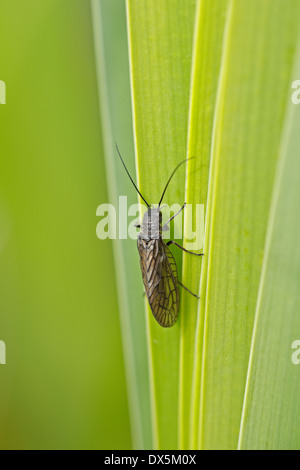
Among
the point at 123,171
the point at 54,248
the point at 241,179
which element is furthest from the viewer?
the point at 54,248

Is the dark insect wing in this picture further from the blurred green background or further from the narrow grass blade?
the blurred green background

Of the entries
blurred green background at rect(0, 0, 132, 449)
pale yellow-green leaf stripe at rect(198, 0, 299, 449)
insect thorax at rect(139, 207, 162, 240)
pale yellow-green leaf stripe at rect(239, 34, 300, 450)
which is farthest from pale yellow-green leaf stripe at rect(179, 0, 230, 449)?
blurred green background at rect(0, 0, 132, 449)

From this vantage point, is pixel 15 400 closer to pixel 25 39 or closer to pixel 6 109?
pixel 6 109

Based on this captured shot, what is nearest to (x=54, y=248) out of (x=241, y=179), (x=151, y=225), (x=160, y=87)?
(x=151, y=225)

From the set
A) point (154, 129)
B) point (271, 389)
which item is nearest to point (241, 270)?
point (271, 389)

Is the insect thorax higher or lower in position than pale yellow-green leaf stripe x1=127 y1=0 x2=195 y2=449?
lower

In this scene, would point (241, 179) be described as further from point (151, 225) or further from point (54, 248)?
point (54, 248)
